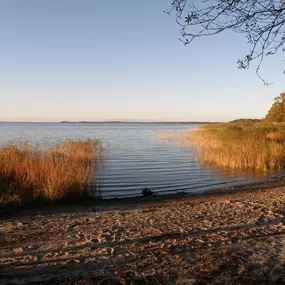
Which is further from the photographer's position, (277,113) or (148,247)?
(277,113)

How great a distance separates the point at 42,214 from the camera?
7.51 metres

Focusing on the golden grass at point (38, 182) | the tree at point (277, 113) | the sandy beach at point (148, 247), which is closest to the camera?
the sandy beach at point (148, 247)

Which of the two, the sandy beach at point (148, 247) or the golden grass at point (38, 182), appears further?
the golden grass at point (38, 182)

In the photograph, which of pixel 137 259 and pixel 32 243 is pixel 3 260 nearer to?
pixel 32 243

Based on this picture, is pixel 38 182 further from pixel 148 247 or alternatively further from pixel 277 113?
pixel 277 113

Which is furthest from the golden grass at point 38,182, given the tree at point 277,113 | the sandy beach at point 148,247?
the tree at point 277,113

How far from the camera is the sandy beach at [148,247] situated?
3.68m

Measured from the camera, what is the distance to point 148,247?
4.61m

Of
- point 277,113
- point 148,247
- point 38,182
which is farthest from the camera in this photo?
point 277,113

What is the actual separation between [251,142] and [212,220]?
12511mm

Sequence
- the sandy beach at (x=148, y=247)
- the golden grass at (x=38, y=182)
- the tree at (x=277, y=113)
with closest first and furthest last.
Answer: the sandy beach at (x=148, y=247), the golden grass at (x=38, y=182), the tree at (x=277, y=113)

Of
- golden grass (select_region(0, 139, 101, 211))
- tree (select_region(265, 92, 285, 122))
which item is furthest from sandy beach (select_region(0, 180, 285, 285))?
tree (select_region(265, 92, 285, 122))

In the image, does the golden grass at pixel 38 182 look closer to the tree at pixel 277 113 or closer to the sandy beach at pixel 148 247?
the sandy beach at pixel 148 247

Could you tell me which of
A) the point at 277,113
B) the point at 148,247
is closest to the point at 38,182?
the point at 148,247
